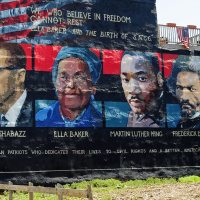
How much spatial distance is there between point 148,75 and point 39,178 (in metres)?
7.61

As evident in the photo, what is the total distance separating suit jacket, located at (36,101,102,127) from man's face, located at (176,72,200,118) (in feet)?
15.7

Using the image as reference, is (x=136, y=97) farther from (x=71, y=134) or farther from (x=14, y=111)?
(x=14, y=111)

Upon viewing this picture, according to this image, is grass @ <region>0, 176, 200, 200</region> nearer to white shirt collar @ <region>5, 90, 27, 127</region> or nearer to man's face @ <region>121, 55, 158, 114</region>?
white shirt collar @ <region>5, 90, 27, 127</region>

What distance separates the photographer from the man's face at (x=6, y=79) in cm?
2231

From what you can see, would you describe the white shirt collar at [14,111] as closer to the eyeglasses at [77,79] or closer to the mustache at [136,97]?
the eyeglasses at [77,79]

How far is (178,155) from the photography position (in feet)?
84.2

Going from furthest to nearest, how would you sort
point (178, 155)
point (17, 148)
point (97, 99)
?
1. point (178, 155)
2. point (97, 99)
3. point (17, 148)

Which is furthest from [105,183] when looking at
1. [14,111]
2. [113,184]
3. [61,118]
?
[14,111]

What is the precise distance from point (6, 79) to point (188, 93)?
9672mm

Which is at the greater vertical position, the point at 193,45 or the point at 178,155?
the point at 193,45

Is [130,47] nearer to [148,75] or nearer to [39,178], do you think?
[148,75]

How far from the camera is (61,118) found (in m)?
23.2

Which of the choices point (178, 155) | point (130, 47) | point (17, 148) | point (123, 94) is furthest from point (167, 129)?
point (17, 148)

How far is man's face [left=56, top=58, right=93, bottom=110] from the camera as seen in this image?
76.6 ft
